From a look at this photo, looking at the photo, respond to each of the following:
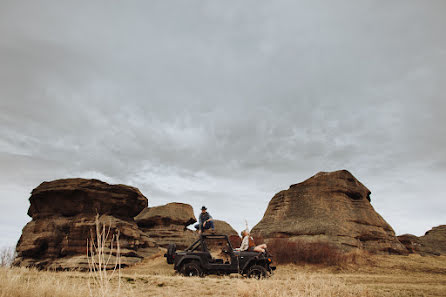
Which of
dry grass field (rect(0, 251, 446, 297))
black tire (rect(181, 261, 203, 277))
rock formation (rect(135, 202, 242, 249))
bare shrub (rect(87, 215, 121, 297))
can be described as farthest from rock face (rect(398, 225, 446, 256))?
bare shrub (rect(87, 215, 121, 297))

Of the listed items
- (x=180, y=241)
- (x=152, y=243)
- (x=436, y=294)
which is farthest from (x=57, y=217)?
(x=436, y=294)

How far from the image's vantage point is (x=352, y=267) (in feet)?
57.4

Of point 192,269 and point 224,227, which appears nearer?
point 192,269

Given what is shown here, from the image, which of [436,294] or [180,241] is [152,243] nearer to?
[180,241]

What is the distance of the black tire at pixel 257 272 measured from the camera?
34.0ft

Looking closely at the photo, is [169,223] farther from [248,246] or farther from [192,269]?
[248,246]

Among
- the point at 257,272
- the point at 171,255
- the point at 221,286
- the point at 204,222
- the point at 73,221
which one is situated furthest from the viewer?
the point at 73,221

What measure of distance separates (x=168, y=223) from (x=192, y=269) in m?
28.0

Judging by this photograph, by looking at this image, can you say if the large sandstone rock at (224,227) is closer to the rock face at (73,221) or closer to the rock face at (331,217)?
the rock face at (331,217)

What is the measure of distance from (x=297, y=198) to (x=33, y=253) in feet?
70.4

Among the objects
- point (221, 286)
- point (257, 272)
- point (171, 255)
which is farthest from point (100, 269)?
point (171, 255)

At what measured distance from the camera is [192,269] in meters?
11.1

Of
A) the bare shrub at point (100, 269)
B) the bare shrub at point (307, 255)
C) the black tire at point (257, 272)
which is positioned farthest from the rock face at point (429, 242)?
the bare shrub at point (100, 269)

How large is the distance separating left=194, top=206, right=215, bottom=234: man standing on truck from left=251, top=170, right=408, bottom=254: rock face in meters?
11.6
